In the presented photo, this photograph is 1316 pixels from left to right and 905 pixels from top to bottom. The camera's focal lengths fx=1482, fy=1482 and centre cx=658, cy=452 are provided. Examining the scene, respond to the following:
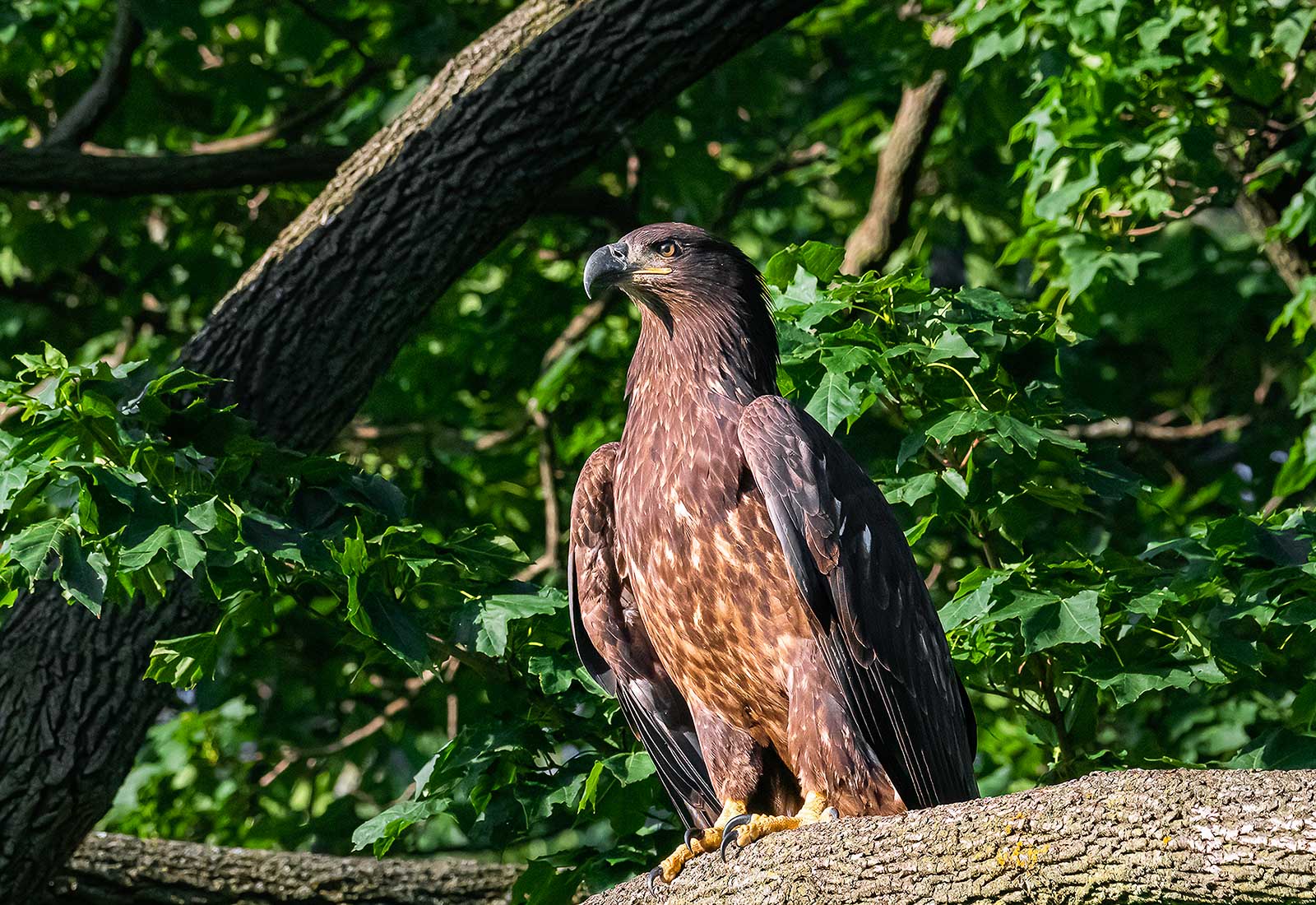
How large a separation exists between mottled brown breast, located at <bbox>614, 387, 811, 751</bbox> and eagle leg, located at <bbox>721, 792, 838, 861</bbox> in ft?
0.67

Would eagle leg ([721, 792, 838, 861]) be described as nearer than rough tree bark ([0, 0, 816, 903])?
Yes

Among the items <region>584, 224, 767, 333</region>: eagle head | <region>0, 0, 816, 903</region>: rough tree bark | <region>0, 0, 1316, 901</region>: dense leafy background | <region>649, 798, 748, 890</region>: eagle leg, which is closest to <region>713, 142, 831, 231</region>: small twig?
<region>0, 0, 1316, 901</region>: dense leafy background

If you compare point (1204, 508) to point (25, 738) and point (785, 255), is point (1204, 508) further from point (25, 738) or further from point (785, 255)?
point (25, 738)

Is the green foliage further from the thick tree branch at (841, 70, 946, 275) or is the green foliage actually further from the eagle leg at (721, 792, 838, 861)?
the thick tree branch at (841, 70, 946, 275)

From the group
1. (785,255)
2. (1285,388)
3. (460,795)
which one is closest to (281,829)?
(460,795)

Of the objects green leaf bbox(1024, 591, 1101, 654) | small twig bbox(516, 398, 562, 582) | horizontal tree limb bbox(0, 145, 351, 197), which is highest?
horizontal tree limb bbox(0, 145, 351, 197)

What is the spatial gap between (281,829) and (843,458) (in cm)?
340

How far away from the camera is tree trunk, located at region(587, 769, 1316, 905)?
6.74ft

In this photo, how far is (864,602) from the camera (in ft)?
11.5

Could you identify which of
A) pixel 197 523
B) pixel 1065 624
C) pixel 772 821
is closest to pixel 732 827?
pixel 772 821

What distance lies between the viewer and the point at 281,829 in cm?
595

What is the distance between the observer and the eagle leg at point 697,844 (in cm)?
340

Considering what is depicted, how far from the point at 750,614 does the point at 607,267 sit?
103 cm

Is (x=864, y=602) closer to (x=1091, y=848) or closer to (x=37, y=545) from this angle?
(x=1091, y=848)
